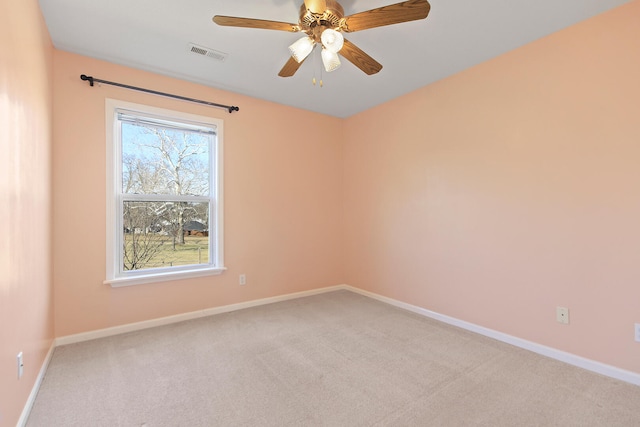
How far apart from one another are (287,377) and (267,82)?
2839 mm

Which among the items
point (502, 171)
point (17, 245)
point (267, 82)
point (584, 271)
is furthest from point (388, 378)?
point (267, 82)

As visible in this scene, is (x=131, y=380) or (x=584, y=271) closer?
(x=131, y=380)

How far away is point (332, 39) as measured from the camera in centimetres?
172

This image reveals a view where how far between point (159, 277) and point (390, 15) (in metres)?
3.01

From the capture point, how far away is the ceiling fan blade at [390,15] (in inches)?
59.8

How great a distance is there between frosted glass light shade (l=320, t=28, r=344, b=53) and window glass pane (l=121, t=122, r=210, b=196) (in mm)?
2024

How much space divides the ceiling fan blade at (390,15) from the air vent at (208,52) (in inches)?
54.0

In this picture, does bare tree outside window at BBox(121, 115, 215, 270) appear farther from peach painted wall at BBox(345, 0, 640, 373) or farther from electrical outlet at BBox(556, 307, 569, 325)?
electrical outlet at BBox(556, 307, 569, 325)

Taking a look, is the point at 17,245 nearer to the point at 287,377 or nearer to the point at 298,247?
the point at 287,377

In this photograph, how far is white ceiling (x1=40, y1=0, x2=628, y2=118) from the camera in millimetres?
2021

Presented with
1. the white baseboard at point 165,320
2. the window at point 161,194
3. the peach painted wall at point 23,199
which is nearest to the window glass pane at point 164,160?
the window at point 161,194

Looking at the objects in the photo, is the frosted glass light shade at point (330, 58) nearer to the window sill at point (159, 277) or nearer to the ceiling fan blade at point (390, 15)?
the ceiling fan blade at point (390, 15)

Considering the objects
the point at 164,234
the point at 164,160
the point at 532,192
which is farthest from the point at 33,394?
the point at 532,192

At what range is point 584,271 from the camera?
2.16m
